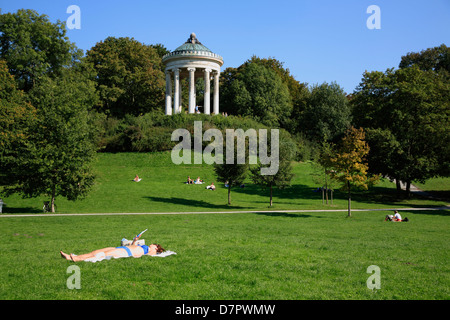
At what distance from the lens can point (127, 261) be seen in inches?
392

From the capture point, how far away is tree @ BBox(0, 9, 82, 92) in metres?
44.1

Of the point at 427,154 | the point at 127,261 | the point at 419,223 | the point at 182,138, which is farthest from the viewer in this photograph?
the point at 182,138

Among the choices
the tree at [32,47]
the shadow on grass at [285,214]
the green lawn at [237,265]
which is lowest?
the shadow on grass at [285,214]

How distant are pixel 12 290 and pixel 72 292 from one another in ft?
4.40

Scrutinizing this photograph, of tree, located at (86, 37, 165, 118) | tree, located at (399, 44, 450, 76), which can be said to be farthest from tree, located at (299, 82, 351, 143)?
tree, located at (86, 37, 165, 118)

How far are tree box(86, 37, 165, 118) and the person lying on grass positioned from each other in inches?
1956

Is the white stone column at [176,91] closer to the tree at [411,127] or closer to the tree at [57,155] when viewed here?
the tree at [411,127]

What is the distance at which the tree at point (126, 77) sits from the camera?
2276 inches

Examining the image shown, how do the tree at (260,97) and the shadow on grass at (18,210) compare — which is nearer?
the shadow on grass at (18,210)

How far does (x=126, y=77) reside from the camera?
5934cm

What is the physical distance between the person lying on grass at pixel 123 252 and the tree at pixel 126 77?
4968 centimetres

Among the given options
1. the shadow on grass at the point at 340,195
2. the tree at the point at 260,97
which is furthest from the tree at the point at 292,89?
the shadow on grass at the point at 340,195
